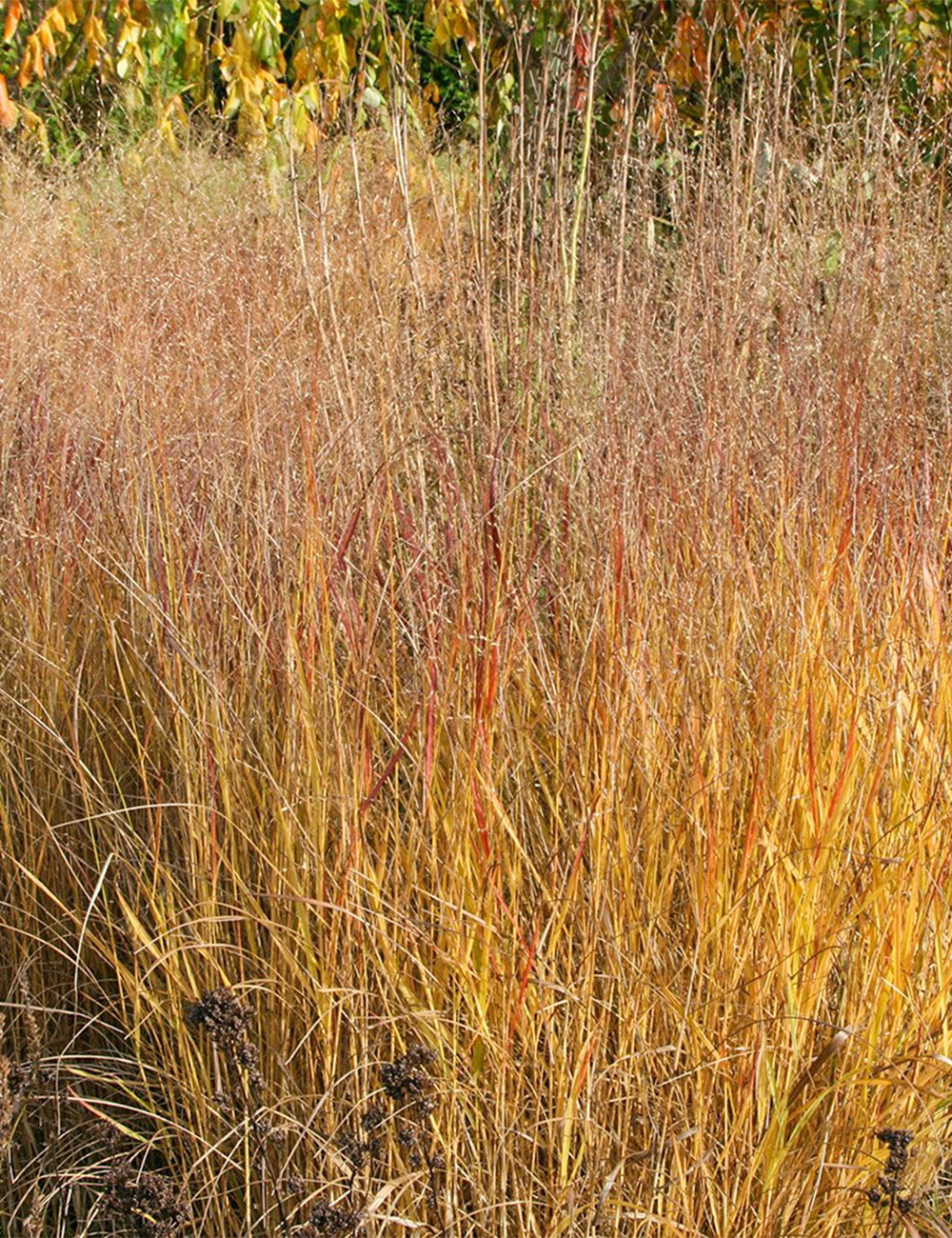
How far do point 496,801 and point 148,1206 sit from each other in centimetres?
55

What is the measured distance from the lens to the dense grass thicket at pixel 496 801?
1.65 m

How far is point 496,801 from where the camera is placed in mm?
1677

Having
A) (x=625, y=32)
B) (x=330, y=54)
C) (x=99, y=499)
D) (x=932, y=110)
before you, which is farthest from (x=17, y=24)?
(x=99, y=499)

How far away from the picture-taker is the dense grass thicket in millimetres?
1646

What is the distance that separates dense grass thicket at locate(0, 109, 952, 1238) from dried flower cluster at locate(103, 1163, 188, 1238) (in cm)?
1

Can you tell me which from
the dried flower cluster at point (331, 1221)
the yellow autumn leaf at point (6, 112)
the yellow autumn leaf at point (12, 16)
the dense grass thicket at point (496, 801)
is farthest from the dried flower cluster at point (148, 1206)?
the yellow autumn leaf at point (12, 16)

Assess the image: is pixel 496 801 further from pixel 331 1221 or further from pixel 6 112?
pixel 6 112

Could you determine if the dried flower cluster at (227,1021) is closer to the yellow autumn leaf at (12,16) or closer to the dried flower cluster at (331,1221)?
the dried flower cluster at (331,1221)

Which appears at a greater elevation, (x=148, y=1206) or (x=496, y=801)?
(x=496, y=801)

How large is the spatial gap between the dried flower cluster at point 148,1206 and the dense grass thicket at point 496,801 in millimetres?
14

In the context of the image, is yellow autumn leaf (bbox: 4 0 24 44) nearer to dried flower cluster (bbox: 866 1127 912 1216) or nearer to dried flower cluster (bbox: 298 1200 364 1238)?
dried flower cluster (bbox: 298 1200 364 1238)

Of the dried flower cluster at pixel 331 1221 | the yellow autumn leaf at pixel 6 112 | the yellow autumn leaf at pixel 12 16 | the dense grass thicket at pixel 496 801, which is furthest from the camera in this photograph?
the yellow autumn leaf at pixel 12 16

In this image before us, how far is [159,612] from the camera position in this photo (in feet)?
6.06

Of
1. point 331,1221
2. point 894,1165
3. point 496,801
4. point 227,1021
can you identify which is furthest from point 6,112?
point 894,1165
